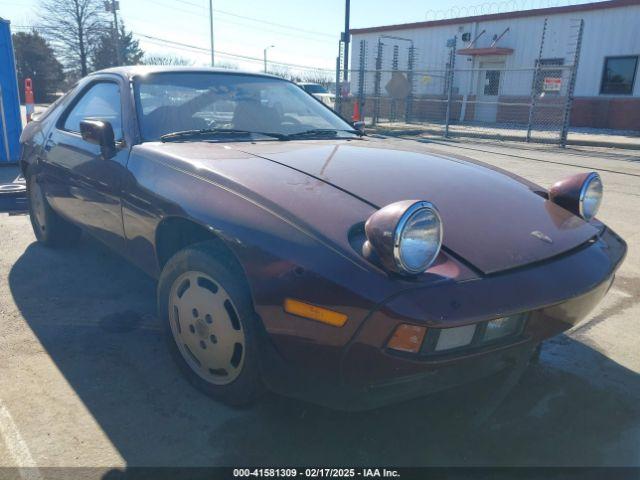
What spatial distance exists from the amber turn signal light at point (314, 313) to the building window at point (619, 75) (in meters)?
19.8

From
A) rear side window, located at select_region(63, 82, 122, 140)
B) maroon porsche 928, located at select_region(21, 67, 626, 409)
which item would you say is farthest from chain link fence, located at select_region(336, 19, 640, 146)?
maroon porsche 928, located at select_region(21, 67, 626, 409)

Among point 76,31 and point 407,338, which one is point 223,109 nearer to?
point 407,338

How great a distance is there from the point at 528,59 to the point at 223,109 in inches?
779

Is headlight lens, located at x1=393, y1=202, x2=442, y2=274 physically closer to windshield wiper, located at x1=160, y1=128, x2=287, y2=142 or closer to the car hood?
the car hood

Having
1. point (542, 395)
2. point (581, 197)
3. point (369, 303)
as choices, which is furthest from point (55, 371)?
point (581, 197)

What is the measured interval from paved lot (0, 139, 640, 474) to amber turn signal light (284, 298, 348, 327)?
1.93ft

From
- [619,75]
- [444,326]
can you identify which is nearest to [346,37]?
[619,75]

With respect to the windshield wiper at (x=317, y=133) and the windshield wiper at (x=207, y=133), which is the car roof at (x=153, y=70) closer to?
the windshield wiper at (x=207, y=133)

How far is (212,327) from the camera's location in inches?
85.2

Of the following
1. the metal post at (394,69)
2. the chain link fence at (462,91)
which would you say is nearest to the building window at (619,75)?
the chain link fence at (462,91)

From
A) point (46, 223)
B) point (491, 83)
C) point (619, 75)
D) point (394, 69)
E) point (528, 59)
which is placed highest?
point (528, 59)

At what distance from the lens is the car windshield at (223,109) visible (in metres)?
2.91

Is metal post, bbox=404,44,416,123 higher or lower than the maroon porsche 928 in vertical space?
higher

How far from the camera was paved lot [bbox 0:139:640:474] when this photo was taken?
77.7 inches
